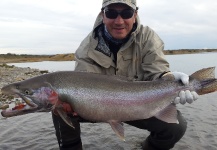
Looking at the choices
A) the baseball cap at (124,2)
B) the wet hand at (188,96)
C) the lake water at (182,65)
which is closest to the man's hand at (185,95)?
the wet hand at (188,96)

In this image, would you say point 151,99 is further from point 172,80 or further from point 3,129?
point 3,129

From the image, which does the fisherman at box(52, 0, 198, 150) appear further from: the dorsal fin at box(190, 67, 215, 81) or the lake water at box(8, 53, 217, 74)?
the lake water at box(8, 53, 217, 74)

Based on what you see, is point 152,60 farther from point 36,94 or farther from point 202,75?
point 36,94

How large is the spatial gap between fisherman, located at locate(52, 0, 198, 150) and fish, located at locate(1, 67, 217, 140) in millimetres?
571

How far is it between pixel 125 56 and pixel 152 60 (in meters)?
0.44

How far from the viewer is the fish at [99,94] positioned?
3.68 metres

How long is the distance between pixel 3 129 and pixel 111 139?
242cm

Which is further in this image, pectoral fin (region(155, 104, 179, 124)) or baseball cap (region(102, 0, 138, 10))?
baseball cap (region(102, 0, 138, 10))

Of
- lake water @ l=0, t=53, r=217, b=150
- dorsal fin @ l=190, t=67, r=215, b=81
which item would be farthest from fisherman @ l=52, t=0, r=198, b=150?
lake water @ l=0, t=53, r=217, b=150

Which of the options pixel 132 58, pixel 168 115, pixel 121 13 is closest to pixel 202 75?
pixel 168 115

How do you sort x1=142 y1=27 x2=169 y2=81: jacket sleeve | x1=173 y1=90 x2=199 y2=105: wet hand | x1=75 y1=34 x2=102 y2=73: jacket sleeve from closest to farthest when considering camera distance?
x1=173 y1=90 x2=199 y2=105: wet hand → x1=142 y1=27 x2=169 y2=81: jacket sleeve → x1=75 y1=34 x2=102 y2=73: jacket sleeve

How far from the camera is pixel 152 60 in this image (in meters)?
4.68

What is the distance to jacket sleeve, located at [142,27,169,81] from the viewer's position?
461 centimetres

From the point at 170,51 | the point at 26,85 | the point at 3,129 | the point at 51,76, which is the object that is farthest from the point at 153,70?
the point at 170,51
